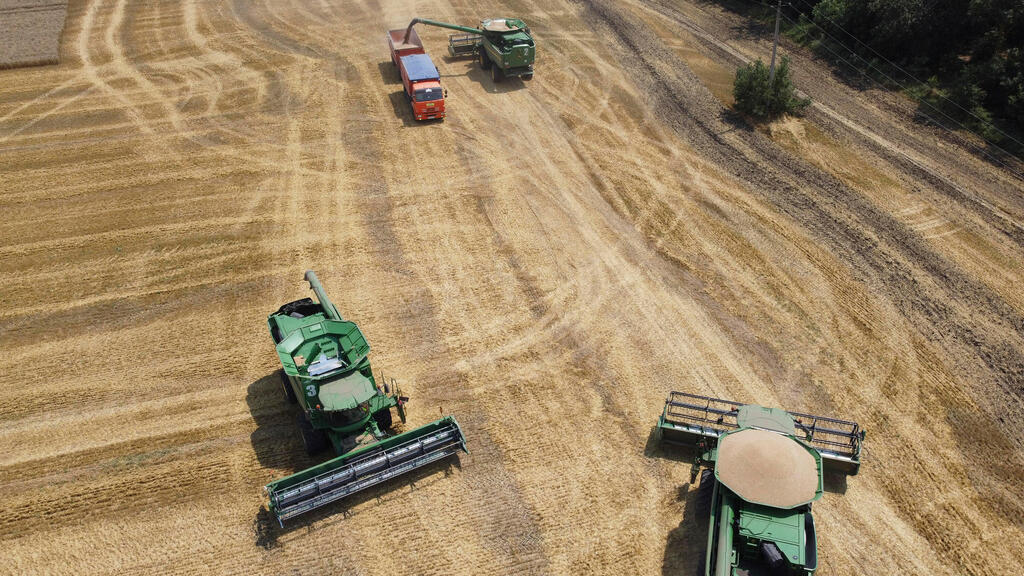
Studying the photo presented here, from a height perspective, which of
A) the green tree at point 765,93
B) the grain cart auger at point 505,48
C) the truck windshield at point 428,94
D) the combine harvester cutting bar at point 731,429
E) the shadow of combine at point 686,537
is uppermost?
the green tree at point 765,93

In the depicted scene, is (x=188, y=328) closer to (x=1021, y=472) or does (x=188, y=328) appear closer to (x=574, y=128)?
(x=574, y=128)

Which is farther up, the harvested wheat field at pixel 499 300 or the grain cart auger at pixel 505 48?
the grain cart auger at pixel 505 48

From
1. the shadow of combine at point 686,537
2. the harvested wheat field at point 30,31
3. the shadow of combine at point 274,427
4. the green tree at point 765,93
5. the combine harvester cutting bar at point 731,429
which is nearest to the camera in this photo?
the shadow of combine at point 686,537

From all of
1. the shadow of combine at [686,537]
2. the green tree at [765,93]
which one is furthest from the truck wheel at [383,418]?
the green tree at [765,93]

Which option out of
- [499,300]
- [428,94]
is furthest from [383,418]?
[428,94]

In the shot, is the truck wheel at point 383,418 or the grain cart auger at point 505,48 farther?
the grain cart auger at point 505,48

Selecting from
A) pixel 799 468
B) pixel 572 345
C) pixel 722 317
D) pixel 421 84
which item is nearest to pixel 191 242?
pixel 421 84

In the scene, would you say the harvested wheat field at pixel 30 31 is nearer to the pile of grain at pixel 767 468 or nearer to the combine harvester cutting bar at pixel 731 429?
the combine harvester cutting bar at pixel 731 429

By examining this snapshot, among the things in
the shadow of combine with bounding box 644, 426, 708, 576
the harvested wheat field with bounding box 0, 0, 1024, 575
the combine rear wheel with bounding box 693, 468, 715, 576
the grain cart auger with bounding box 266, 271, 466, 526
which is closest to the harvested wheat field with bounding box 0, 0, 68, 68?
the harvested wheat field with bounding box 0, 0, 1024, 575
